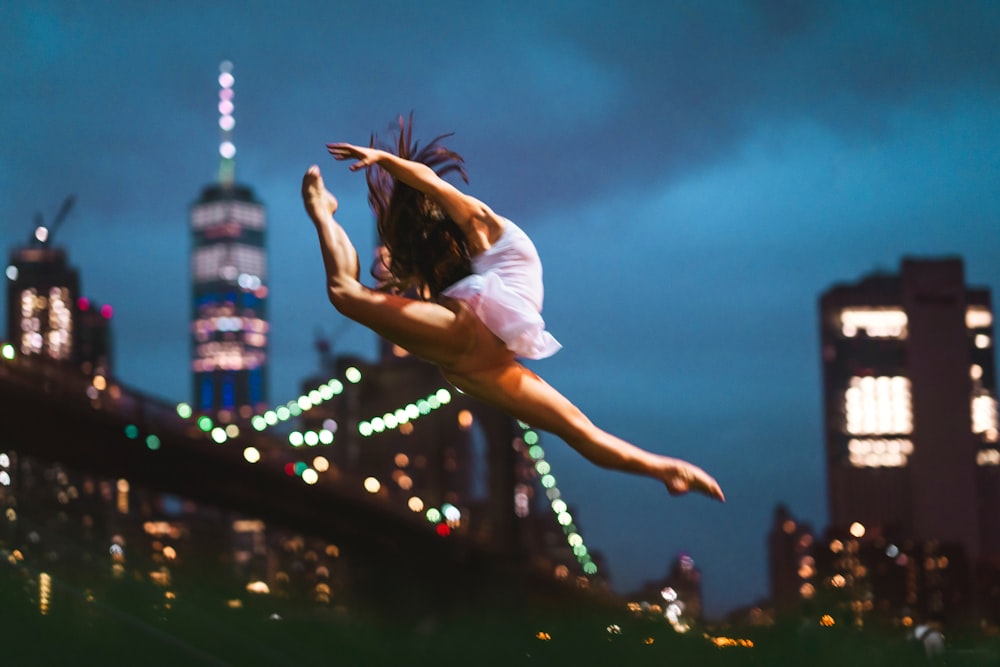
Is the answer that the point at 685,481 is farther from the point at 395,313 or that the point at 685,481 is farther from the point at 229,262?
the point at 229,262

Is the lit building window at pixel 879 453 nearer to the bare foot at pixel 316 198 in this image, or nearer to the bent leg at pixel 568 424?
the bent leg at pixel 568 424

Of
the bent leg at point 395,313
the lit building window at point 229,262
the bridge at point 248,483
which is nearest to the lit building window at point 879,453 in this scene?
the bridge at point 248,483

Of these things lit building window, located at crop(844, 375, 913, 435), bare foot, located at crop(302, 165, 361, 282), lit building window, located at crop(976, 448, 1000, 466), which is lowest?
bare foot, located at crop(302, 165, 361, 282)

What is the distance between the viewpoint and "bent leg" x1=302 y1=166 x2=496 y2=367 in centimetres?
476

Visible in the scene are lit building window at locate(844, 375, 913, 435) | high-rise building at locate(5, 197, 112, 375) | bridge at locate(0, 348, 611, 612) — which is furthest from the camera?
lit building window at locate(844, 375, 913, 435)

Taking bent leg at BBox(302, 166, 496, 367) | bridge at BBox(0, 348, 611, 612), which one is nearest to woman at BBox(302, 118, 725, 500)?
bent leg at BBox(302, 166, 496, 367)

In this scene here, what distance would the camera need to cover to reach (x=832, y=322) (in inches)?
4712

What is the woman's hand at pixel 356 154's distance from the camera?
485 centimetres

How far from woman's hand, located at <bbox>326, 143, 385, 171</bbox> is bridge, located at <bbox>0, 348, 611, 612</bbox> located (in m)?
15.8

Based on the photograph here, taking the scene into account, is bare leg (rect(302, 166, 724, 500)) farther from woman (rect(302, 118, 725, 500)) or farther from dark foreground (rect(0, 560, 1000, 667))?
dark foreground (rect(0, 560, 1000, 667))

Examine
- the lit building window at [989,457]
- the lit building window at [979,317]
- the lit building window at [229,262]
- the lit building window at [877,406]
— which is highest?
the lit building window at [229,262]

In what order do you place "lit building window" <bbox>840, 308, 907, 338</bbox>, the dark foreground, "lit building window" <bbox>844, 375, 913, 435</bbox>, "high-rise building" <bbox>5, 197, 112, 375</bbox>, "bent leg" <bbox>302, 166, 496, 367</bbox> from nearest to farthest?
"bent leg" <bbox>302, 166, 496, 367</bbox>, the dark foreground, "high-rise building" <bbox>5, 197, 112, 375</bbox>, "lit building window" <bbox>840, 308, 907, 338</bbox>, "lit building window" <bbox>844, 375, 913, 435</bbox>

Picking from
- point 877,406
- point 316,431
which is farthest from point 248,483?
point 877,406

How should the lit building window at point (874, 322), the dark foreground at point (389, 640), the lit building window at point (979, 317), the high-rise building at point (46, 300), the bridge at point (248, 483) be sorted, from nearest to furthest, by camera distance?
the dark foreground at point (389, 640)
the bridge at point (248, 483)
the high-rise building at point (46, 300)
the lit building window at point (979, 317)
the lit building window at point (874, 322)
